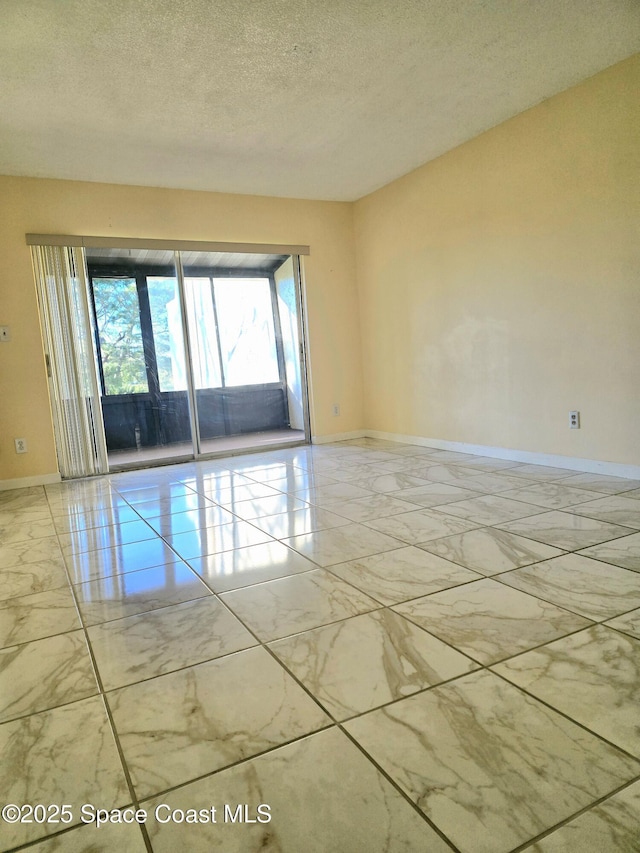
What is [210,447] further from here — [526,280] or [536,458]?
[526,280]

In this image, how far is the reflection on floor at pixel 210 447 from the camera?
513 cm

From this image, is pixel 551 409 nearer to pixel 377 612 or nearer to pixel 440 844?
pixel 377 612

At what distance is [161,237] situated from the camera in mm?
4996

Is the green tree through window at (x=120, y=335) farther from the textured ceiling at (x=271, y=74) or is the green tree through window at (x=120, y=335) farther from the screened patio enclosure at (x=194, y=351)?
the textured ceiling at (x=271, y=74)

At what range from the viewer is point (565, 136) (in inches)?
140

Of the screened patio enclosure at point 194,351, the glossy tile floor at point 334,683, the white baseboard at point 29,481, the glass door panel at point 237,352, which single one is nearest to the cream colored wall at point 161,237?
the white baseboard at point 29,481

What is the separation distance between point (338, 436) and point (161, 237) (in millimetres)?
2721

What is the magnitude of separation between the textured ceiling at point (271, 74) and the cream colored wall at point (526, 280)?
29cm

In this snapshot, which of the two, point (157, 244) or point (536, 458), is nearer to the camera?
point (536, 458)

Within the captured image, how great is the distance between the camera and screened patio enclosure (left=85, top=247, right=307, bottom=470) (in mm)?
5012

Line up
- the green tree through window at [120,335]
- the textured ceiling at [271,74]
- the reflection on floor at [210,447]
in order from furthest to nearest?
the reflection on floor at [210,447]
the green tree through window at [120,335]
the textured ceiling at [271,74]

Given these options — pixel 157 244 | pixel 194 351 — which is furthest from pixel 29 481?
pixel 157 244

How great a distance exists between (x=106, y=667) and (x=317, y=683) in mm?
653

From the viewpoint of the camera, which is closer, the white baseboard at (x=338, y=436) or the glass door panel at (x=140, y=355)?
the glass door panel at (x=140, y=355)
